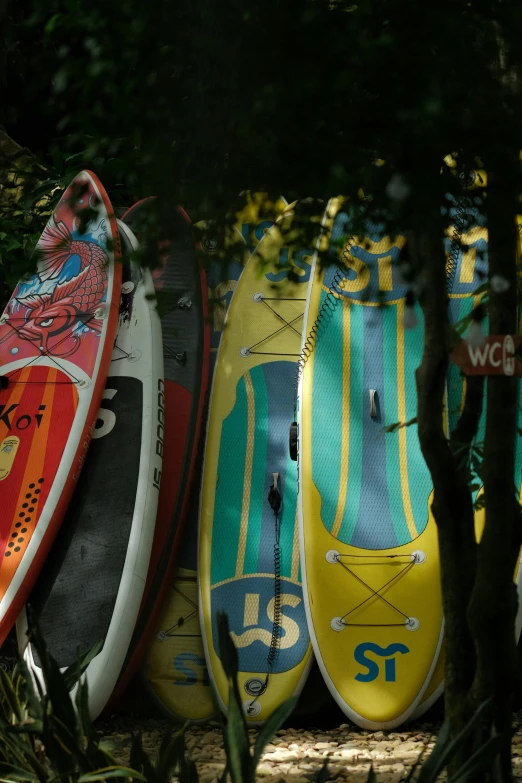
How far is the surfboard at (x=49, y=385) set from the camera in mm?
3797

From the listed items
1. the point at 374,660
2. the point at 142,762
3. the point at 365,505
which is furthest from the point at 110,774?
the point at 365,505

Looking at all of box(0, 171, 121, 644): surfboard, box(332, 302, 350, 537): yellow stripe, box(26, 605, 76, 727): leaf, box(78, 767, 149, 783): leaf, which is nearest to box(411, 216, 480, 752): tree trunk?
box(78, 767, 149, 783): leaf

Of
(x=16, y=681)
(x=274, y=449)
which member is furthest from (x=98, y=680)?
(x=274, y=449)

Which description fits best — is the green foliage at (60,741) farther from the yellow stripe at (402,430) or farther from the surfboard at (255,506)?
the yellow stripe at (402,430)

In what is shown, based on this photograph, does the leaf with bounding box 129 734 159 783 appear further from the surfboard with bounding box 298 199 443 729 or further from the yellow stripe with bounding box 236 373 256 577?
the yellow stripe with bounding box 236 373 256 577

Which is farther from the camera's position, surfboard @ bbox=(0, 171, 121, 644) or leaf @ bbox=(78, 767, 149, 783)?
surfboard @ bbox=(0, 171, 121, 644)

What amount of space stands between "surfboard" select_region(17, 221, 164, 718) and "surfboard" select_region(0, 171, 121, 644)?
0.09m

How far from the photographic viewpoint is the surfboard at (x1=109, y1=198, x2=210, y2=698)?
3854 mm

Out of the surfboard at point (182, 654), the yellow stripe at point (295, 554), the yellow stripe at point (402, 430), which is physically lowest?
the surfboard at point (182, 654)

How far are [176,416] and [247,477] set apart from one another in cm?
Result: 48

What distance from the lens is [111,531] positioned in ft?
12.6

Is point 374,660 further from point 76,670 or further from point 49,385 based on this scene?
point 49,385

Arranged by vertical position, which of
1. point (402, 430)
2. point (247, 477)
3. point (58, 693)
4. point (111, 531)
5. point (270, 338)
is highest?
point (270, 338)

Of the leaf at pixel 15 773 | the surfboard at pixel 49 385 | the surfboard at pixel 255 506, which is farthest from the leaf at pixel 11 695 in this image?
the surfboard at pixel 255 506
